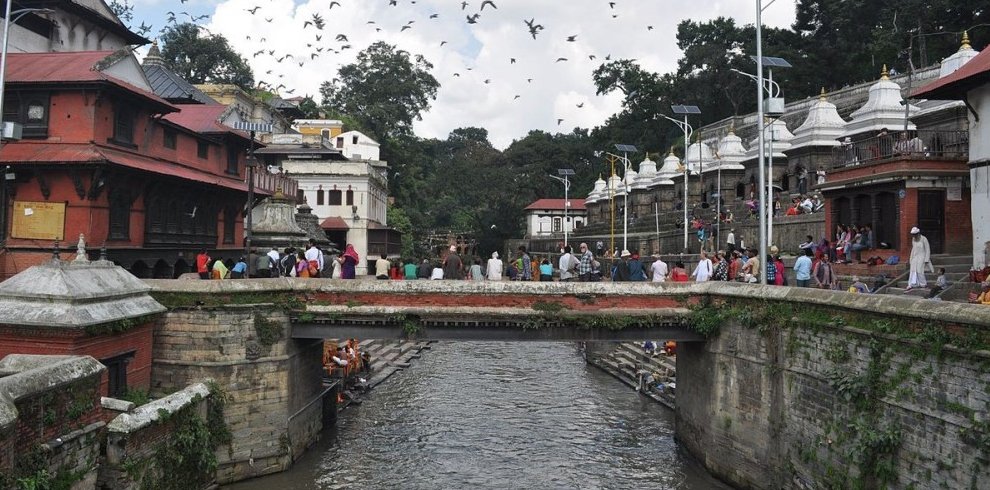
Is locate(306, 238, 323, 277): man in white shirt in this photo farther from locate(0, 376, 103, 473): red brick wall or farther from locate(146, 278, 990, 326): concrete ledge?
locate(0, 376, 103, 473): red brick wall

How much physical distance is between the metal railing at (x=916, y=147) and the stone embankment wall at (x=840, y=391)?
752 cm

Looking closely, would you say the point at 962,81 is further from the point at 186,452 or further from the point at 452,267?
the point at 186,452

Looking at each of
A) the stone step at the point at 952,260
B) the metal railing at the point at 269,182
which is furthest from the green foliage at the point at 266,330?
the stone step at the point at 952,260

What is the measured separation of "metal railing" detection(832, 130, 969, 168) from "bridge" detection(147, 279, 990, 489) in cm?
728

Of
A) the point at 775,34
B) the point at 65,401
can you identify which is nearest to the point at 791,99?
the point at 775,34

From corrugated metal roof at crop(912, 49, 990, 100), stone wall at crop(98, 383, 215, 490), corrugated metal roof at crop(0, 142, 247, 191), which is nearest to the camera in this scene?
stone wall at crop(98, 383, 215, 490)

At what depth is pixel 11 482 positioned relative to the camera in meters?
9.40

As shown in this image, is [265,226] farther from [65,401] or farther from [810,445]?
[810,445]

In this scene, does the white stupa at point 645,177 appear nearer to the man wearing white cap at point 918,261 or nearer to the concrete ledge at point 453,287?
the concrete ledge at point 453,287

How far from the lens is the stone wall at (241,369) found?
1664cm

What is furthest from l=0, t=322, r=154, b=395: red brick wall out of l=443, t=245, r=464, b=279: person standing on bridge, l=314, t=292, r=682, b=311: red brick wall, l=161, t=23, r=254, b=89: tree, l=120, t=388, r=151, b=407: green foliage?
l=161, t=23, r=254, b=89: tree

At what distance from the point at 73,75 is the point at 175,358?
9.66m

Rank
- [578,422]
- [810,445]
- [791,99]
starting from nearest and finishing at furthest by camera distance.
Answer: [810,445], [578,422], [791,99]

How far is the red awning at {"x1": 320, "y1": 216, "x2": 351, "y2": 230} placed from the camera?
5097cm
